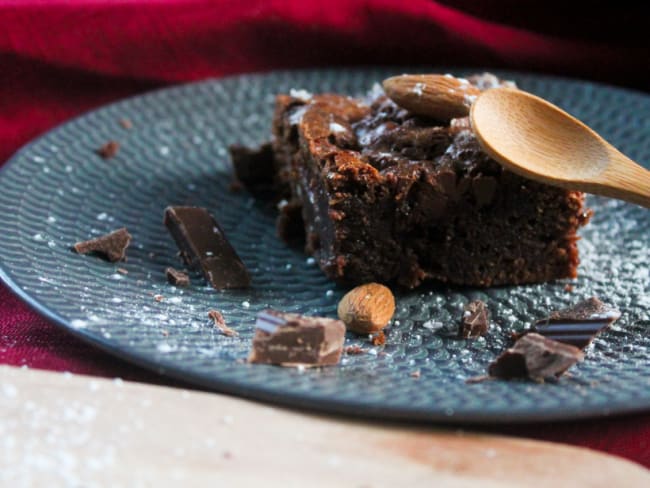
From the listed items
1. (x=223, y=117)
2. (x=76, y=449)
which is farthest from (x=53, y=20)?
→ (x=76, y=449)

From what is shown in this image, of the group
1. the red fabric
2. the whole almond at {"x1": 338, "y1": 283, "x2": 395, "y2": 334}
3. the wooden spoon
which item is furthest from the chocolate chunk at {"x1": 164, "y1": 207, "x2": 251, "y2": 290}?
the red fabric

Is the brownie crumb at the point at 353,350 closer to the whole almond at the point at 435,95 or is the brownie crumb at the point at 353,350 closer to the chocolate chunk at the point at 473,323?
the chocolate chunk at the point at 473,323

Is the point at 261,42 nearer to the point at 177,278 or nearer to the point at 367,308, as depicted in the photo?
the point at 177,278

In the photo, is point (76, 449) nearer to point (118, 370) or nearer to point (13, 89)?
point (118, 370)

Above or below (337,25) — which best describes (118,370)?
below

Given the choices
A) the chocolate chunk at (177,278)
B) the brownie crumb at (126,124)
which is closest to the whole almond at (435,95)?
the chocolate chunk at (177,278)

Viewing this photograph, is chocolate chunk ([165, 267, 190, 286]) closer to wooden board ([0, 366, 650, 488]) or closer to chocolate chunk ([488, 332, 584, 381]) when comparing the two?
wooden board ([0, 366, 650, 488])
